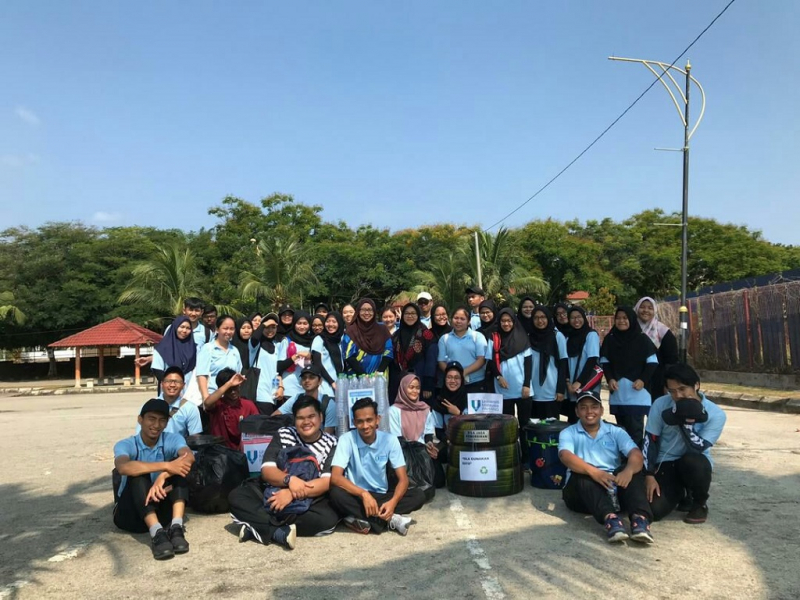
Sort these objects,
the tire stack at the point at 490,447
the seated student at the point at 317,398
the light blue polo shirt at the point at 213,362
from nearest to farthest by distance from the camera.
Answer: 1. the tire stack at the point at 490,447
2. the seated student at the point at 317,398
3. the light blue polo shirt at the point at 213,362

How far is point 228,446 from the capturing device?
19.9 feet

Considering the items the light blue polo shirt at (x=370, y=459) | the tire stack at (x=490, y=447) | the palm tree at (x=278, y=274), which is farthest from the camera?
the palm tree at (x=278, y=274)

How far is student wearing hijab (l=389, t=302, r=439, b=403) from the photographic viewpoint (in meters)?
6.93

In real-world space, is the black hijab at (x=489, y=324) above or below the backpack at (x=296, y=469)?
above

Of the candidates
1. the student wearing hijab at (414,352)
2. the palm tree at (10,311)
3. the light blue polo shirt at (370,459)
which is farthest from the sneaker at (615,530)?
the palm tree at (10,311)

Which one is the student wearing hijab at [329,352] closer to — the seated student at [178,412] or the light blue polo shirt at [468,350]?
the light blue polo shirt at [468,350]

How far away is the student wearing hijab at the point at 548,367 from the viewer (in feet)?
22.0

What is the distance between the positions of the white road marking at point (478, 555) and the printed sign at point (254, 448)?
5.88 ft

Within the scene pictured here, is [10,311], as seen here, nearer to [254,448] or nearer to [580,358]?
[254,448]

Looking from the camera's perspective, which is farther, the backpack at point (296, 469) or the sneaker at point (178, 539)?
the backpack at point (296, 469)

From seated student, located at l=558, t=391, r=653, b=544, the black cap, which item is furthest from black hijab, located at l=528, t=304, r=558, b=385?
the black cap

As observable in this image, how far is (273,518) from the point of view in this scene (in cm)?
465

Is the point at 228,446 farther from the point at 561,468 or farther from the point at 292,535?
the point at 561,468

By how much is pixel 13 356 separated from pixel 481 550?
40.9 m
